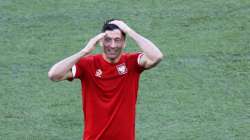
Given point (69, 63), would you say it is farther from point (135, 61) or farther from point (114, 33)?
point (135, 61)

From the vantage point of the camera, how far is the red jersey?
5520mm

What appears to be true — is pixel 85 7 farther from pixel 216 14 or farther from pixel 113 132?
pixel 113 132

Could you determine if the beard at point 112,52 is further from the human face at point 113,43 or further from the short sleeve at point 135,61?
the short sleeve at point 135,61

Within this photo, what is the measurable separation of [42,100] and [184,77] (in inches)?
62.9

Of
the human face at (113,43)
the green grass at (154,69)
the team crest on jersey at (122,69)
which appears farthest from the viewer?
the green grass at (154,69)

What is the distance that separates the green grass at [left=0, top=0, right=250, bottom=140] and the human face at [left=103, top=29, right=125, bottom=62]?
248 centimetres

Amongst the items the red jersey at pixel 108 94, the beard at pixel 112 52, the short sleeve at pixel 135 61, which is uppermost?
the beard at pixel 112 52

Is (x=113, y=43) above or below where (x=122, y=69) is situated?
above

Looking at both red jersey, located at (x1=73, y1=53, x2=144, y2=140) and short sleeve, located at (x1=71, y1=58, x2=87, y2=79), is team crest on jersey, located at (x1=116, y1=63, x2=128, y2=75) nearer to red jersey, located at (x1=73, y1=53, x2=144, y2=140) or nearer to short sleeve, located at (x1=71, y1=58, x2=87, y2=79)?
red jersey, located at (x1=73, y1=53, x2=144, y2=140)

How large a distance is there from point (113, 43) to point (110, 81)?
0.94 feet

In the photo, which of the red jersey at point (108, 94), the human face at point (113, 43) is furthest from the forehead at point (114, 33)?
the red jersey at point (108, 94)

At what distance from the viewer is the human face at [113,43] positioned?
541 cm

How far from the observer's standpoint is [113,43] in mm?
5398

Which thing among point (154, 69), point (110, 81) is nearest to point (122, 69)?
point (110, 81)
